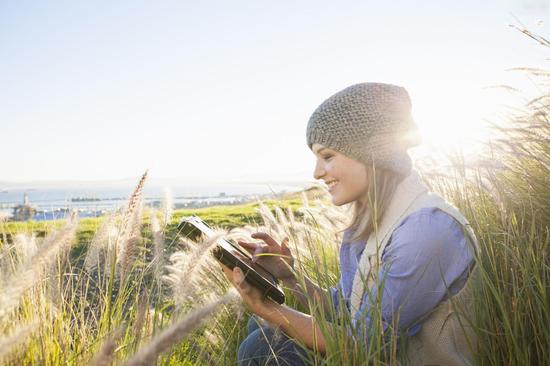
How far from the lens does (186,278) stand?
1641 mm

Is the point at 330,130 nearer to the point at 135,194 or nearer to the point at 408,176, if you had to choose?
the point at 408,176

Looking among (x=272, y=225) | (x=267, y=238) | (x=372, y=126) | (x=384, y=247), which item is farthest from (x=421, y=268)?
(x=272, y=225)

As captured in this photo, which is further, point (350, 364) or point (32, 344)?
point (32, 344)

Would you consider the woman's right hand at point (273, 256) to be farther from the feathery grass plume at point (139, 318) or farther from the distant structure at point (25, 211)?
the distant structure at point (25, 211)

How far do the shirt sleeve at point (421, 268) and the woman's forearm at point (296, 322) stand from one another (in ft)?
0.62

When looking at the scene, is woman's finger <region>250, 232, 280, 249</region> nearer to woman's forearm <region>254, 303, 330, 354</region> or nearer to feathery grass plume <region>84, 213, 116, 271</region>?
woman's forearm <region>254, 303, 330, 354</region>

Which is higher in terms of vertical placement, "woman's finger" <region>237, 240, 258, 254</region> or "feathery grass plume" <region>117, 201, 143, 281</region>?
"feathery grass plume" <region>117, 201, 143, 281</region>

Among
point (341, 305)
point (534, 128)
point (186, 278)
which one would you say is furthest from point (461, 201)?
point (186, 278)

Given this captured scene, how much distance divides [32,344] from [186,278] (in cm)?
59

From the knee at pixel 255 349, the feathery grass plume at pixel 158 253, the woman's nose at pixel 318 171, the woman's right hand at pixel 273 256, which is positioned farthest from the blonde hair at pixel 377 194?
the feathery grass plume at pixel 158 253

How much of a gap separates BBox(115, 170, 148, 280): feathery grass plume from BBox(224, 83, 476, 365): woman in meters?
0.44

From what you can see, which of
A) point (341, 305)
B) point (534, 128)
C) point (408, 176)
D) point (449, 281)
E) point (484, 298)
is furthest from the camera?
point (534, 128)

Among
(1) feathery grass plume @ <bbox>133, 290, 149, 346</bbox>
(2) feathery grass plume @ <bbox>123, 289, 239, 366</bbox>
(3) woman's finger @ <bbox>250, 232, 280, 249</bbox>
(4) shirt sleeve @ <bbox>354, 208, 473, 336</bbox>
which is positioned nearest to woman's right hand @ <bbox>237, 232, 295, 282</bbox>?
(3) woman's finger @ <bbox>250, 232, 280, 249</bbox>

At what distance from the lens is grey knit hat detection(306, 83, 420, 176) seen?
7.25ft
